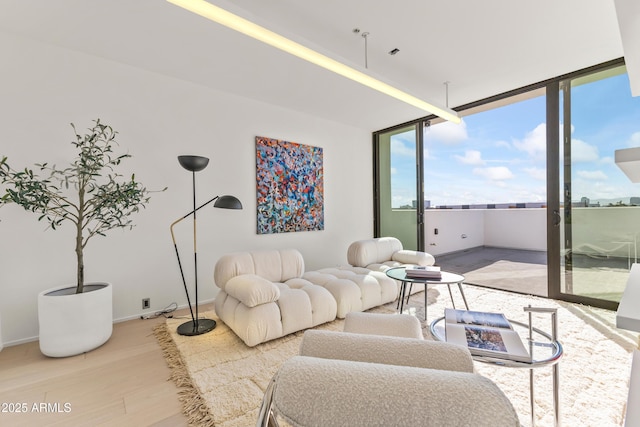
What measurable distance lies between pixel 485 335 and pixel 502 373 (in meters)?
Result: 0.91

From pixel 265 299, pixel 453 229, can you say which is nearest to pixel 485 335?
pixel 265 299

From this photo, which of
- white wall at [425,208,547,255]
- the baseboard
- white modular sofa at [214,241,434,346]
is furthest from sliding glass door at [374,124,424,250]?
the baseboard

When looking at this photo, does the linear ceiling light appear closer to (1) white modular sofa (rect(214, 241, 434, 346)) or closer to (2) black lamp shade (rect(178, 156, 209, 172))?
(2) black lamp shade (rect(178, 156, 209, 172))

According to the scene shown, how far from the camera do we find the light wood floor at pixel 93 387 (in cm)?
146

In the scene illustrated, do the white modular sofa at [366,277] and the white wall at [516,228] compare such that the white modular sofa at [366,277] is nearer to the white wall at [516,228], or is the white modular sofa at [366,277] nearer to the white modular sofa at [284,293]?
the white modular sofa at [284,293]

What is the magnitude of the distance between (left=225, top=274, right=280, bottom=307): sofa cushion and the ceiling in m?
1.87

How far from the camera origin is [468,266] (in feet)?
16.2

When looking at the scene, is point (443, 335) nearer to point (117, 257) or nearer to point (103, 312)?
point (103, 312)

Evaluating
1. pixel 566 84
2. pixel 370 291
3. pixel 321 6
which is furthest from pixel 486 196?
pixel 321 6

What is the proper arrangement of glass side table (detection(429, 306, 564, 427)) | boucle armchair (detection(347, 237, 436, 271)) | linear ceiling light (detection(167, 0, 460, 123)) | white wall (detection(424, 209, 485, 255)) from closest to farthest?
glass side table (detection(429, 306, 564, 427)), linear ceiling light (detection(167, 0, 460, 123)), boucle armchair (detection(347, 237, 436, 271)), white wall (detection(424, 209, 485, 255))

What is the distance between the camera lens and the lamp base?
237 cm

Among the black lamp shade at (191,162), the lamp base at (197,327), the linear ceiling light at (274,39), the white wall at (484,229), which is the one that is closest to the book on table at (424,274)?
the linear ceiling light at (274,39)

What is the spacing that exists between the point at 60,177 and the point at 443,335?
3.34 m

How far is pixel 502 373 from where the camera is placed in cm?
178
